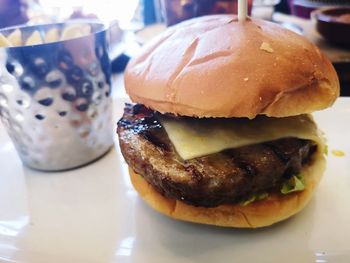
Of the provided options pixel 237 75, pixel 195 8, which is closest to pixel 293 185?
pixel 237 75

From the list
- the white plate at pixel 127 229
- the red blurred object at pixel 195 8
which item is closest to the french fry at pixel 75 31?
the white plate at pixel 127 229

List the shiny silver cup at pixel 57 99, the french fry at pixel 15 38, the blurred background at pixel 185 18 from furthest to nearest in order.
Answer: the blurred background at pixel 185 18 → the french fry at pixel 15 38 → the shiny silver cup at pixel 57 99

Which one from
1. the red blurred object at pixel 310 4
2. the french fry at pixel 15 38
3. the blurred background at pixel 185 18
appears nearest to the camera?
the french fry at pixel 15 38

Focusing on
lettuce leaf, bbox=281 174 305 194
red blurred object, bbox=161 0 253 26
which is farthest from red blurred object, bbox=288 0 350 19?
lettuce leaf, bbox=281 174 305 194

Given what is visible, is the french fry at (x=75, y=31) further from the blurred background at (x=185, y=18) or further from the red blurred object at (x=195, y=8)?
the red blurred object at (x=195, y=8)

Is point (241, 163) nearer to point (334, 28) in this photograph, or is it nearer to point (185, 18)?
point (185, 18)
